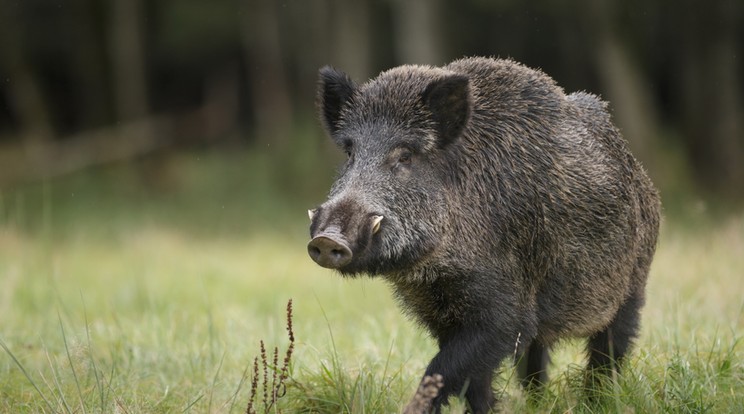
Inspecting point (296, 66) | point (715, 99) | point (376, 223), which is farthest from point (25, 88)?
point (376, 223)

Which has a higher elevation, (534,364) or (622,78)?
(622,78)

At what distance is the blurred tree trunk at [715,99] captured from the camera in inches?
632

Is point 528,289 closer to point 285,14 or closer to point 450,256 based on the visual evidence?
point 450,256

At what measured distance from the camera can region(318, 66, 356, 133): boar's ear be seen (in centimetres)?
482

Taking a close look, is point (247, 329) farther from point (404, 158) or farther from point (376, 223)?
point (376, 223)

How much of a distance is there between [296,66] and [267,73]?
24.2 feet

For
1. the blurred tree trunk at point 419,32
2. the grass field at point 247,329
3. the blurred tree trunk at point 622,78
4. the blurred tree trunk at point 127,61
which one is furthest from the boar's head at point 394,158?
the blurred tree trunk at point 127,61

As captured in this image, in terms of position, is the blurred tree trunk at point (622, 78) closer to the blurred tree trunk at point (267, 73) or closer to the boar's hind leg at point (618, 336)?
the blurred tree trunk at point (267, 73)

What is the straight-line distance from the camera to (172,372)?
561 centimetres

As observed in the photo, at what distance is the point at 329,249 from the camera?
152 inches

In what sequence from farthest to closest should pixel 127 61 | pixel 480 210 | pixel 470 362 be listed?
1. pixel 127 61
2. pixel 480 210
3. pixel 470 362

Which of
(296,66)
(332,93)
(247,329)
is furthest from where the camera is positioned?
(296,66)

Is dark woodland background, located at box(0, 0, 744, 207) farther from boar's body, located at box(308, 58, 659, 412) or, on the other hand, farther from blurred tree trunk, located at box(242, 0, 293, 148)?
boar's body, located at box(308, 58, 659, 412)

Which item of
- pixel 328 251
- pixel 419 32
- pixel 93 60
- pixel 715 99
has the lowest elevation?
pixel 328 251
